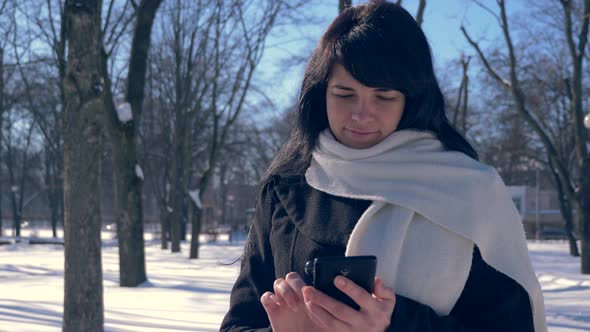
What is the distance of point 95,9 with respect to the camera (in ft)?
17.2

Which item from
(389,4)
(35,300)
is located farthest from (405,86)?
(35,300)

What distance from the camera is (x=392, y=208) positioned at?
1575 millimetres

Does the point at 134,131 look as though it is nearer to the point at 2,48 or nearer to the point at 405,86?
the point at 405,86

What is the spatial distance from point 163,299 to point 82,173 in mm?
3645

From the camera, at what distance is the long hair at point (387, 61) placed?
5.18ft

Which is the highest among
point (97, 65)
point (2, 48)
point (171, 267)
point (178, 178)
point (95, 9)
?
point (2, 48)

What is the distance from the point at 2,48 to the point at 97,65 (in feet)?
48.7

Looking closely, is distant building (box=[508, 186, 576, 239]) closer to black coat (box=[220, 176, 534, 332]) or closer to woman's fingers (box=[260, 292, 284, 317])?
black coat (box=[220, 176, 534, 332])

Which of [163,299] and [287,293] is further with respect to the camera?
[163,299]

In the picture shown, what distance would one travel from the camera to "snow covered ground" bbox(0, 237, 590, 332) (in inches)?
245

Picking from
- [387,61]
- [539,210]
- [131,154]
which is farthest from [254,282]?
[539,210]

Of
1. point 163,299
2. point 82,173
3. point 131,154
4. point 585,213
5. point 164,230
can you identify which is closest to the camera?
point 82,173

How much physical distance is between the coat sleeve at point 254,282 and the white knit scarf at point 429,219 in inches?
10.0

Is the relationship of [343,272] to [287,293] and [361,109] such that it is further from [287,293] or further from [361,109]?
[361,109]
